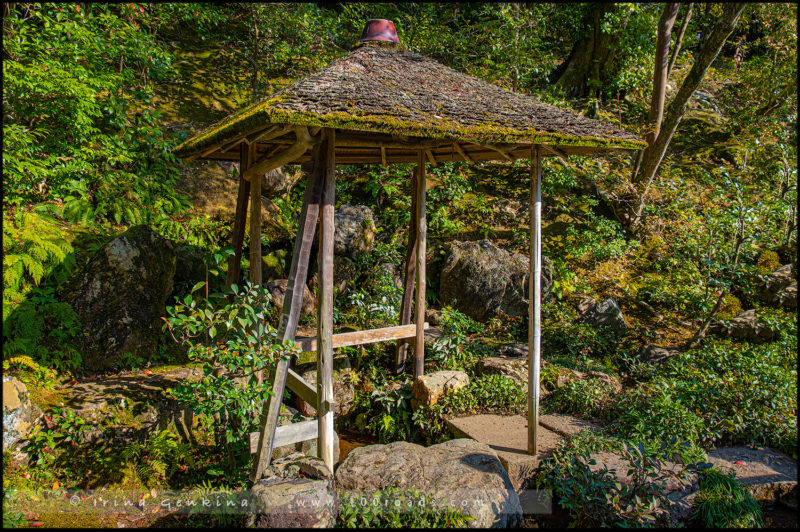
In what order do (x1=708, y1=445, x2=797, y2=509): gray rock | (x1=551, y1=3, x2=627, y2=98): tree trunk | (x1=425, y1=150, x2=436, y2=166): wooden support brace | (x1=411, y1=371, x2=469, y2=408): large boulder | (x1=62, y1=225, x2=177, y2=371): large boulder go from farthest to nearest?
(x1=551, y1=3, x2=627, y2=98): tree trunk, (x1=425, y1=150, x2=436, y2=166): wooden support brace, (x1=411, y1=371, x2=469, y2=408): large boulder, (x1=62, y1=225, x2=177, y2=371): large boulder, (x1=708, y1=445, x2=797, y2=509): gray rock

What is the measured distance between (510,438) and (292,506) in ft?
9.44

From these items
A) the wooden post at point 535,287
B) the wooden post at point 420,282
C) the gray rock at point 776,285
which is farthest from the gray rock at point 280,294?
the gray rock at point 776,285

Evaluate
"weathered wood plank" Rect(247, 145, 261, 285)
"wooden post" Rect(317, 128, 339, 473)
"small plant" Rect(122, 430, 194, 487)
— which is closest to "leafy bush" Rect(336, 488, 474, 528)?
"wooden post" Rect(317, 128, 339, 473)

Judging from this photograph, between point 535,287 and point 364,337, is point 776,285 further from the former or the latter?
point 364,337

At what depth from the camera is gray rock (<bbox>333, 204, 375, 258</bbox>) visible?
880 cm

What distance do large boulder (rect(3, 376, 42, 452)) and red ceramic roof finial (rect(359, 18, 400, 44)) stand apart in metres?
5.51

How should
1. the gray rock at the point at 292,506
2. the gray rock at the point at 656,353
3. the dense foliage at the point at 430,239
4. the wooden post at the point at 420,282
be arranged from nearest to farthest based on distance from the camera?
1. the gray rock at the point at 292,506
2. the dense foliage at the point at 430,239
3. the wooden post at the point at 420,282
4. the gray rock at the point at 656,353

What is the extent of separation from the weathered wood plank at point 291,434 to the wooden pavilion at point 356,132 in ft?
0.03

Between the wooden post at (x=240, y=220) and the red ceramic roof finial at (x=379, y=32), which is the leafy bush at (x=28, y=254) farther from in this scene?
the red ceramic roof finial at (x=379, y=32)

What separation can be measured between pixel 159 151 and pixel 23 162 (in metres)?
2.79

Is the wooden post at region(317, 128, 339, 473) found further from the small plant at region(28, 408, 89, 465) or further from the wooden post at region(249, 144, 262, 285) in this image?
the small plant at region(28, 408, 89, 465)

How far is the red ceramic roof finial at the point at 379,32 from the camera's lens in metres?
5.91

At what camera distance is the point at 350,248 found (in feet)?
29.1

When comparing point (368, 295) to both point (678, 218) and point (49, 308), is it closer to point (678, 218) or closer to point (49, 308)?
point (49, 308)
